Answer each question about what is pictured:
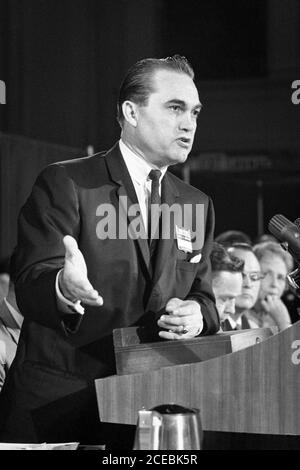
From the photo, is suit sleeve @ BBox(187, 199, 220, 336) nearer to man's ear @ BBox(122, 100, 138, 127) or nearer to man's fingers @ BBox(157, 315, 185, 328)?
man's fingers @ BBox(157, 315, 185, 328)

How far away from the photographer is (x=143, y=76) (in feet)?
8.83

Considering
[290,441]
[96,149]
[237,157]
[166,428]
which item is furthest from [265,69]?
[166,428]

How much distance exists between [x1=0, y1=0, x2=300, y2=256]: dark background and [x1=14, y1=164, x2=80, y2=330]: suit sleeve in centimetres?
24

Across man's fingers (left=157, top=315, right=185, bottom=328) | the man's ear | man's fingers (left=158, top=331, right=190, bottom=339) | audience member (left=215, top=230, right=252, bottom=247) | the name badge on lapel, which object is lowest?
man's fingers (left=158, top=331, right=190, bottom=339)

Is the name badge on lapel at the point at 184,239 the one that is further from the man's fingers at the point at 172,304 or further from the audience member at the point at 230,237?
the audience member at the point at 230,237

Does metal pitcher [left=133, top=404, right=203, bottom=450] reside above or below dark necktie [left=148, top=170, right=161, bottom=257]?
below

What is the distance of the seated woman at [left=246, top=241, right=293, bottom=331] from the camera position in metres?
4.52

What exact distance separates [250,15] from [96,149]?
1.35 meters

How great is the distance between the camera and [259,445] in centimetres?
208

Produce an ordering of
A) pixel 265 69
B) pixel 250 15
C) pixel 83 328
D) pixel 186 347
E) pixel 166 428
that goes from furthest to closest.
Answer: pixel 265 69 < pixel 250 15 < pixel 83 328 < pixel 186 347 < pixel 166 428

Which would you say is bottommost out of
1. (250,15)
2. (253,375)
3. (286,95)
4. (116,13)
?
Answer: (253,375)

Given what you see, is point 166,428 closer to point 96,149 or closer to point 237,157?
point 96,149

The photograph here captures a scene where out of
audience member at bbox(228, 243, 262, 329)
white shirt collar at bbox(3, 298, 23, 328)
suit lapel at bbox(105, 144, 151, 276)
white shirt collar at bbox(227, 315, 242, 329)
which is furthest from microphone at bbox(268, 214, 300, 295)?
audience member at bbox(228, 243, 262, 329)

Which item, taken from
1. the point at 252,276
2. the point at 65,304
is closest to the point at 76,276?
the point at 65,304
